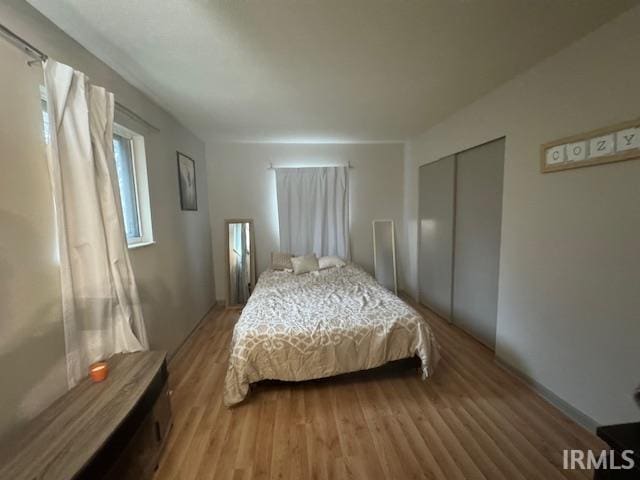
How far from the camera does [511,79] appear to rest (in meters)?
2.01

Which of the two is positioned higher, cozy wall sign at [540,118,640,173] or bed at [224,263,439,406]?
cozy wall sign at [540,118,640,173]

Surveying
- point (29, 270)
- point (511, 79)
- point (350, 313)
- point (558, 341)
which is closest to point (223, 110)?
point (29, 270)

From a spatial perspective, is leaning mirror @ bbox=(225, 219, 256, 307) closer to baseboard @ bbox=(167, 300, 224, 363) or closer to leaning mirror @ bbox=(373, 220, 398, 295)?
baseboard @ bbox=(167, 300, 224, 363)

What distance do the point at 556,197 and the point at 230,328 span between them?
3231 millimetres

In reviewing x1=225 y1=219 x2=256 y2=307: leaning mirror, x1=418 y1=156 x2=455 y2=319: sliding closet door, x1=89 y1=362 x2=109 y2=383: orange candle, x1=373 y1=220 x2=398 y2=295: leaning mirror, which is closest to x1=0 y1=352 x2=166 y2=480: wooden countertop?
x1=89 y1=362 x2=109 y2=383: orange candle

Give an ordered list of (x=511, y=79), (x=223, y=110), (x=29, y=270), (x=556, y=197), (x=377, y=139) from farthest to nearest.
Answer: (x=377, y=139), (x=223, y=110), (x=511, y=79), (x=556, y=197), (x=29, y=270)

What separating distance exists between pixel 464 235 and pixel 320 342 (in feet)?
6.24

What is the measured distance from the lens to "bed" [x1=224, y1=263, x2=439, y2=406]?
180 centimetres

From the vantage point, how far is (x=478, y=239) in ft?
8.24

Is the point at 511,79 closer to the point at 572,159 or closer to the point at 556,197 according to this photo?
the point at 572,159

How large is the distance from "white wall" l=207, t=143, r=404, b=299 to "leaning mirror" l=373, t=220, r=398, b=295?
0.09 m

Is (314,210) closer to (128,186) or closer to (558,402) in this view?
(128,186)

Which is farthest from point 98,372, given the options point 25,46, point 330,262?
point 330,262

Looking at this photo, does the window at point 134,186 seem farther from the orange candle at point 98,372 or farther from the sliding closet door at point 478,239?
the sliding closet door at point 478,239
